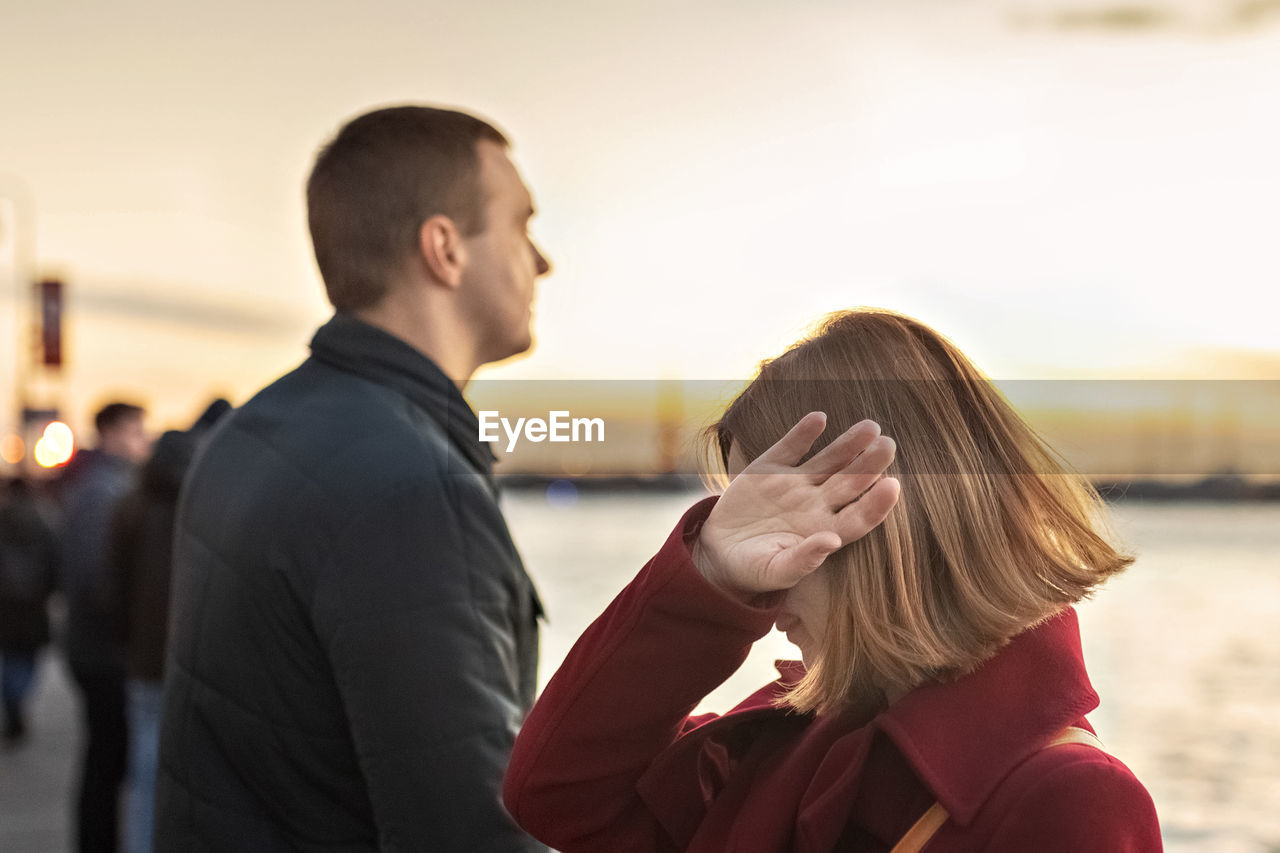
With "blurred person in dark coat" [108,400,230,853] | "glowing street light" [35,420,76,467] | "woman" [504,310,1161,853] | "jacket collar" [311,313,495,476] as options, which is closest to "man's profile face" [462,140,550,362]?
"jacket collar" [311,313,495,476]

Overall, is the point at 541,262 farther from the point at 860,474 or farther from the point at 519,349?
the point at 860,474

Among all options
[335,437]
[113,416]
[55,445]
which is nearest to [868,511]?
[335,437]

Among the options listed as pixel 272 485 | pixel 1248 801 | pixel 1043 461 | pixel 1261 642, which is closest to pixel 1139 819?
pixel 1043 461

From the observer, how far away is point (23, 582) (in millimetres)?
8422

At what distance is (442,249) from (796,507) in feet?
2.86

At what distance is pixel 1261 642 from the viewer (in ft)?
109

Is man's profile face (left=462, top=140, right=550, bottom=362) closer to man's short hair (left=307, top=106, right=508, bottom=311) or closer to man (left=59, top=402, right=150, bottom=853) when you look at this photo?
man's short hair (left=307, top=106, right=508, bottom=311)

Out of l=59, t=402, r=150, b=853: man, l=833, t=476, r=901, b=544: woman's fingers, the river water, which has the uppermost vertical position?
l=833, t=476, r=901, b=544: woman's fingers

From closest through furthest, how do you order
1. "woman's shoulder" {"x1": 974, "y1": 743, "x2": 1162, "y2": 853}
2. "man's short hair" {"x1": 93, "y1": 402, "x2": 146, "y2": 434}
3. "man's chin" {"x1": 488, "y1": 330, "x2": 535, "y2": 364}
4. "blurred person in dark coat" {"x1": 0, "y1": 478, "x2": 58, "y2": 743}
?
1. "woman's shoulder" {"x1": 974, "y1": 743, "x2": 1162, "y2": 853}
2. "man's chin" {"x1": 488, "y1": 330, "x2": 535, "y2": 364}
3. "man's short hair" {"x1": 93, "y1": 402, "x2": 146, "y2": 434}
4. "blurred person in dark coat" {"x1": 0, "y1": 478, "x2": 58, "y2": 743}

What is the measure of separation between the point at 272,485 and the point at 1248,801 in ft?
48.5

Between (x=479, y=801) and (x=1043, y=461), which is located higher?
(x=1043, y=461)

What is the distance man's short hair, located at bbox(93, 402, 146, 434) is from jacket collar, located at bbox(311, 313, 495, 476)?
16.4 ft

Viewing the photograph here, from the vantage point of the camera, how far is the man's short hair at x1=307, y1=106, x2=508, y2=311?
1.94 m

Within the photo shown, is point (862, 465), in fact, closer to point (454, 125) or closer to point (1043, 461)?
point (1043, 461)
